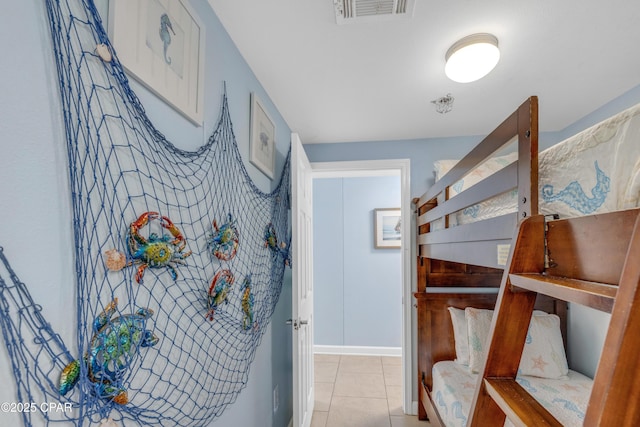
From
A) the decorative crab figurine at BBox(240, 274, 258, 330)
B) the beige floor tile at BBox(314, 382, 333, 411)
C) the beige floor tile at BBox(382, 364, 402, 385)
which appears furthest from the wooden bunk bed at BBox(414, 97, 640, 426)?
the beige floor tile at BBox(382, 364, 402, 385)

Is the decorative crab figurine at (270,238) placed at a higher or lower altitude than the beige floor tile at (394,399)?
higher

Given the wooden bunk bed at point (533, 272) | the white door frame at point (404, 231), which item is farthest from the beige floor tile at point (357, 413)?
the wooden bunk bed at point (533, 272)

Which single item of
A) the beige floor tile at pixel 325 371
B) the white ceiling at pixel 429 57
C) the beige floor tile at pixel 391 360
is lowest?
the beige floor tile at pixel 325 371

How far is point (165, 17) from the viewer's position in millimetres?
947

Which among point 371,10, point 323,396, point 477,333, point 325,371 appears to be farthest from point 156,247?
point 325,371

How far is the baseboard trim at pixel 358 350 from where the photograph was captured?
3836 mm

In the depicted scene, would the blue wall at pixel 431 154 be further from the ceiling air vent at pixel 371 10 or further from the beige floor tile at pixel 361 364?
the ceiling air vent at pixel 371 10

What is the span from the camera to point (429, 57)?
156 cm

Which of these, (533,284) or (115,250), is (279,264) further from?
(533,284)

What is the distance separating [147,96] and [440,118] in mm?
2059

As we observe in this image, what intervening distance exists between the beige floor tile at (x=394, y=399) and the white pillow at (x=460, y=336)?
0.75 meters

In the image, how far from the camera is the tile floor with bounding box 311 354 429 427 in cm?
249

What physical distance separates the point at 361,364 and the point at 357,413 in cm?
103

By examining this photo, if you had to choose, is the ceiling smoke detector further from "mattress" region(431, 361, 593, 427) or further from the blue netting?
"mattress" region(431, 361, 593, 427)
